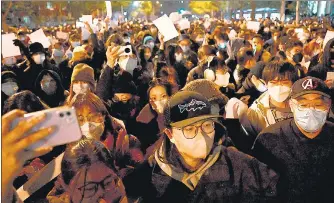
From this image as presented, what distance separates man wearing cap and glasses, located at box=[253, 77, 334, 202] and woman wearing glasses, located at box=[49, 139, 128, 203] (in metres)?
1.11

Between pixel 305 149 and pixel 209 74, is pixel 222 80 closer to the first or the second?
pixel 209 74

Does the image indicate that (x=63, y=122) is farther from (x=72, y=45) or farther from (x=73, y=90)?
(x=72, y=45)

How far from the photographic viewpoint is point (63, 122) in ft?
5.48

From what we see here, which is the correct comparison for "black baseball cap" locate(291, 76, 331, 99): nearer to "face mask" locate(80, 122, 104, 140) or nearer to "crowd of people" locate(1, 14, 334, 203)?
"crowd of people" locate(1, 14, 334, 203)

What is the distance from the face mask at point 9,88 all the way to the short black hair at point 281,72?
9.63ft

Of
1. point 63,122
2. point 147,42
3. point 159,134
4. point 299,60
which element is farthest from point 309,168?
point 147,42

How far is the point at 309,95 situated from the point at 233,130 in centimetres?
108

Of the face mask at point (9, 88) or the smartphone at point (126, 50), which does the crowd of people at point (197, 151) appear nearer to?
the face mask at point (9, 88)

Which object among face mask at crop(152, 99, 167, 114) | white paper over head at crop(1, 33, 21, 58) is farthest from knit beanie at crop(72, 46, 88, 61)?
face mask at crop(152, 99, 167, 114)

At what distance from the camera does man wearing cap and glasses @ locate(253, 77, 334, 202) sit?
311 centimetres

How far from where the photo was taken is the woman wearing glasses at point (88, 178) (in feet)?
9.47

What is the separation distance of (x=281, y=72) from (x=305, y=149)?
1094 millimetres

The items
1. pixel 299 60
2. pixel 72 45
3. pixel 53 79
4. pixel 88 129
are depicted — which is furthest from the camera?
pixel 72 45

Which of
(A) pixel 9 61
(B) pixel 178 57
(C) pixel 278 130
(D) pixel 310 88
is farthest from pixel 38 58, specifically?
(D) pixel 310 88
